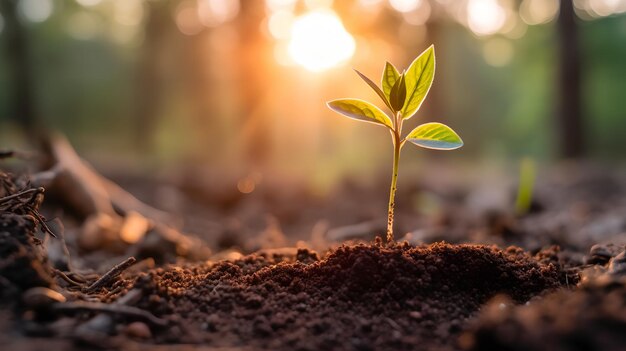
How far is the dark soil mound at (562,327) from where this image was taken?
1.17 meters

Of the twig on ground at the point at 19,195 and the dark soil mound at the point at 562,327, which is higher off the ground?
the twig on ground at the point at 19,195

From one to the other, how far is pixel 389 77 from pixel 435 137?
0.29 m

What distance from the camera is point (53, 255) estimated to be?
2.64 m

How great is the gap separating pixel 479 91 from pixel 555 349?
37.3 meters

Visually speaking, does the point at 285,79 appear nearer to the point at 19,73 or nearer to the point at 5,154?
the point at 19,73

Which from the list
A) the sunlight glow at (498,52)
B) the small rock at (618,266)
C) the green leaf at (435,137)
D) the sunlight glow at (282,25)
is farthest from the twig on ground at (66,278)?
the sunlight glow at (498,52)

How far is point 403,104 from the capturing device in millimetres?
2061

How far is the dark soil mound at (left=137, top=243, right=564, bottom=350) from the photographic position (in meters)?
1.57

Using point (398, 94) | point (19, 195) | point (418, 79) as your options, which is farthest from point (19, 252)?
point (418, 79)

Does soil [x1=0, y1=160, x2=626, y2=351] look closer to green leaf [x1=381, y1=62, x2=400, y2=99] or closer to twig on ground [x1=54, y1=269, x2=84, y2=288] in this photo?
twig on ground [x1=54, y1=269, x2=84, y2=288]

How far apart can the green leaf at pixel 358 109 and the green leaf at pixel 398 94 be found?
0.08 m

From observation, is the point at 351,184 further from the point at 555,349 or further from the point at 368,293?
the point at 555,349

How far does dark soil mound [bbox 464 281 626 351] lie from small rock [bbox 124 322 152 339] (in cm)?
91

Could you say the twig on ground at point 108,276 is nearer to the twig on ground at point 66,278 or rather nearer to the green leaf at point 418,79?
the twig on ground at point 66,278
